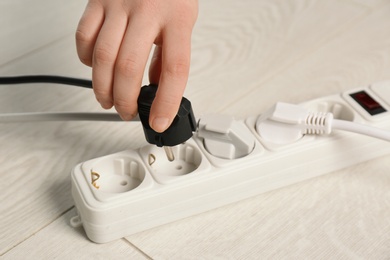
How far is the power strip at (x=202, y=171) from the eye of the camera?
48 cm

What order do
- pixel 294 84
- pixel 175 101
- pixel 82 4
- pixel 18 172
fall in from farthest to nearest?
1. pixel 82 4
2. pixel 294 84
3. pixel 18 172
4. pixel 175 101

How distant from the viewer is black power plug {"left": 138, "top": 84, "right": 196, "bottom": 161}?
463mm

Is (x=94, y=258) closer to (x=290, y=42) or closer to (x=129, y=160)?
(x=129, y=160)

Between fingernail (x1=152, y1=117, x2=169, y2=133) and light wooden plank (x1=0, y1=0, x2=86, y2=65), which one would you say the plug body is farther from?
light wooden plank (x1=0, y1=0, x2=86, y2=65)

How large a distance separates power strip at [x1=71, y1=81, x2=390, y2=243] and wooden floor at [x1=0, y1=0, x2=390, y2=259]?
0.01 metres

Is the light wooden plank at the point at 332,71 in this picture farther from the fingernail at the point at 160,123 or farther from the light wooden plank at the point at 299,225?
the fingernail at the point at 160,123

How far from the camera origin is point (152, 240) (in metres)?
0.49

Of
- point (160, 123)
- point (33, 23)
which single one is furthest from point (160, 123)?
point (33, 23)

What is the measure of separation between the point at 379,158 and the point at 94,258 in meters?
0.27

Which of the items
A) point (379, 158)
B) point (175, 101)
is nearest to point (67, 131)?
point (175, 101)

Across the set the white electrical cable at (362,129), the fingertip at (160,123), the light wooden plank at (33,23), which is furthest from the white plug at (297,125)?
the light wooden plank at (33,23)

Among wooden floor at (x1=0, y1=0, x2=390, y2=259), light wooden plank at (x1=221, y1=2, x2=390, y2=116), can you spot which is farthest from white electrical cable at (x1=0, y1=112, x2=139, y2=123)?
light wooden plank at (x1=221, y1=2, x2=390, y2=116)

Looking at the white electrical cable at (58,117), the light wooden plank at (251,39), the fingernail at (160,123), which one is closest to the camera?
the fingernail at (160,123)

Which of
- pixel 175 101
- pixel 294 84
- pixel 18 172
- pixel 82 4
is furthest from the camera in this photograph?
pixel 82 4
